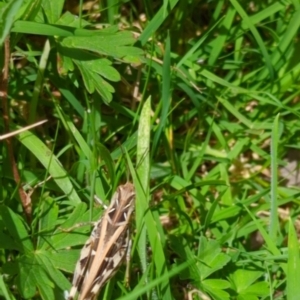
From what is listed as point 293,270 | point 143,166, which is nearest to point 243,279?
point 293,270

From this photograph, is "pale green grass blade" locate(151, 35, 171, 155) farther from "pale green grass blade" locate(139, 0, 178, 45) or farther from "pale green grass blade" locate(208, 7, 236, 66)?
"pale green grass blade" locate(208, 7, 236, 66)

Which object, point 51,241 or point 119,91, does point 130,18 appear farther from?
point 51,241

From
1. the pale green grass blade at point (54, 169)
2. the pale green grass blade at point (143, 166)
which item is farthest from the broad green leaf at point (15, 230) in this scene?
the pale green grass blade at point (143, 166)

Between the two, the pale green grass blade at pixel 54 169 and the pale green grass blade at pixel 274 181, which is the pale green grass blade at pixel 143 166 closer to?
the pale green grass blade at pixel 54 169

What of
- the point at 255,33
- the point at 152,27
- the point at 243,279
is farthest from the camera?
the point at 255,33

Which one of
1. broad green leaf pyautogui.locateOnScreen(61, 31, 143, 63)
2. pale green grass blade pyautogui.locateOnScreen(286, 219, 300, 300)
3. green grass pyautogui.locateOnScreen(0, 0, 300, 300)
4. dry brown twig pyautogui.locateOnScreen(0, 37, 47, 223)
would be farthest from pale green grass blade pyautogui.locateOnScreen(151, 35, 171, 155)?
pale green grass blade pyautogui.locateOnScreen(286, 219, 300, 300)

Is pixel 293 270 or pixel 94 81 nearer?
pixel 293 270

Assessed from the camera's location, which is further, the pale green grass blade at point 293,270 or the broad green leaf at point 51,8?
the broad green leaf at point 51,8

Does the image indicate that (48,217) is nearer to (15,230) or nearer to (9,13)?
(15,230)
